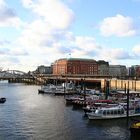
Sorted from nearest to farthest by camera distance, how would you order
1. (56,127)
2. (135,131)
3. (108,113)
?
(135,131) < (56,127) < (108,113)

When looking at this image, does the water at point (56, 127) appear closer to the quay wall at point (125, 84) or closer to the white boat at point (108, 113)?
the white boat at point (108, 113)

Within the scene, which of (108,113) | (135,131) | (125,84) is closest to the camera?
(135,131)

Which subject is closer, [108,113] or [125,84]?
[108,113]

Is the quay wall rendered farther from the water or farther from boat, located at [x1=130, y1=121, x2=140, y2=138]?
boat, located at [x1=130, y1=121, x2=140, y2=138]

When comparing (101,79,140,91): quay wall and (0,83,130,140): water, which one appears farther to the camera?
(101,79,140,91): quay wall

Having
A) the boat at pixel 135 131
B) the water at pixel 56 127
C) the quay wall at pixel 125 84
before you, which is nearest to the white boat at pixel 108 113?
the water at pixel 56 127

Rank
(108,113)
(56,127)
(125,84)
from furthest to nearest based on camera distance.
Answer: (125,84), (108,113), (56,127)

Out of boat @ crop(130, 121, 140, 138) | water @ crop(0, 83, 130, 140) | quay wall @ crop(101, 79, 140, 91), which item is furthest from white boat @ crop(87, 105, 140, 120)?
quay wall @ crop(101, 79, 140, 91)

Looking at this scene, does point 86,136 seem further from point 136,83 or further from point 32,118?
point 136,83

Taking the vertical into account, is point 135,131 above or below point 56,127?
above

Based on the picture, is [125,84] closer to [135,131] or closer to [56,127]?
[56,127]

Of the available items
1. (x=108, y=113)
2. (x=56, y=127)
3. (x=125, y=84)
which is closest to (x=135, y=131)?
(x=56, y=127)

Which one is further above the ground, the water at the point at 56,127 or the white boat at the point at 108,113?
the white boat at the point at 108,113

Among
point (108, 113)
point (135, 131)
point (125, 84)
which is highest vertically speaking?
point (125, 84)
